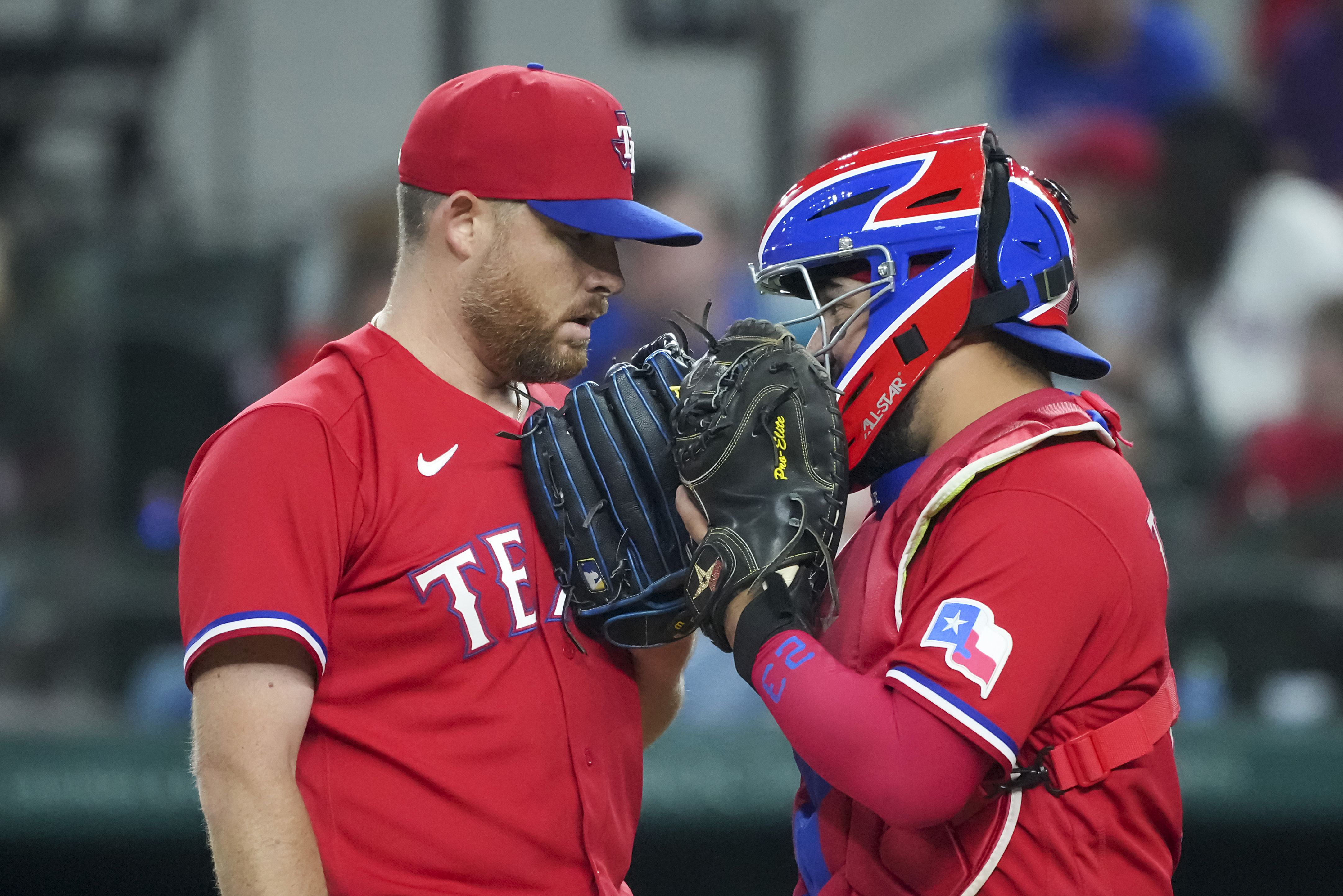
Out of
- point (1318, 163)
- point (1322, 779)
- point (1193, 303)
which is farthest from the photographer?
point (1318, 163)

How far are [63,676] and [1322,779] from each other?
12.6ft

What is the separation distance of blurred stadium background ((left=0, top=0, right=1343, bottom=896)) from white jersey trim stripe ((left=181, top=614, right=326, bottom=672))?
2.23 m

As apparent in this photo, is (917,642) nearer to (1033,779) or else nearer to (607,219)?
(1033,779)

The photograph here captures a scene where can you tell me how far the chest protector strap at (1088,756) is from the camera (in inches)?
86.6

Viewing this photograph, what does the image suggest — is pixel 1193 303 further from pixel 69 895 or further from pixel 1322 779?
pixel 69 895

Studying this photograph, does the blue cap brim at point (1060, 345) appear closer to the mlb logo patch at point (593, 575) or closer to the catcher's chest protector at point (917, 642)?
the catcher's chest protector at point (917, 642)

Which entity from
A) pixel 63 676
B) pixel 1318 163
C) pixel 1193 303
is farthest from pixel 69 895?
pixel 1318 163

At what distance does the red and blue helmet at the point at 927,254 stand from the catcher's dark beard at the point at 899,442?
0.10 ft

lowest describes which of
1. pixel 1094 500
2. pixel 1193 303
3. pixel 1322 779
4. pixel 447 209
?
pixel 1322 779

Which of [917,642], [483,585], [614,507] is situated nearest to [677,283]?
[614,507]

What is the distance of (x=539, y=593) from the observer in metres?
2.34

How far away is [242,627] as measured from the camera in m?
2.05

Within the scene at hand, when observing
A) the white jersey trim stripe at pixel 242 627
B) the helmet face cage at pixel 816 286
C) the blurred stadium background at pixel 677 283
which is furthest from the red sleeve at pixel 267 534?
the blurred stadium background at pixel 677 283

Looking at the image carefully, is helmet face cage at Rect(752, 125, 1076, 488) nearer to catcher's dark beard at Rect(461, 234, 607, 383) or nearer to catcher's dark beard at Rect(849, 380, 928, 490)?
catcher's dark beard at Rect(849, 380, 928, 490)
